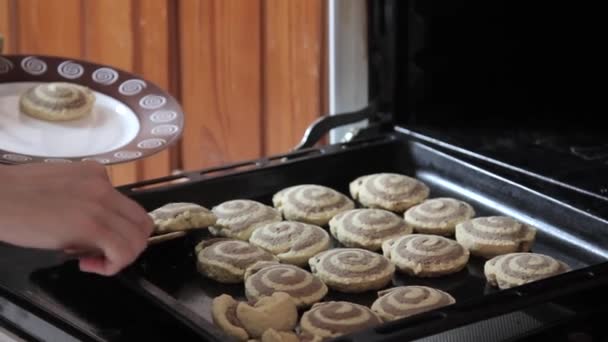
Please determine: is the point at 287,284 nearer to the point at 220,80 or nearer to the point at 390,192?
the point at 390,192

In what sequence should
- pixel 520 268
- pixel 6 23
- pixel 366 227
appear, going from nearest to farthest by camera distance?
1. pixel 520 268
2. pixel 366 227
3. pixel 6 23

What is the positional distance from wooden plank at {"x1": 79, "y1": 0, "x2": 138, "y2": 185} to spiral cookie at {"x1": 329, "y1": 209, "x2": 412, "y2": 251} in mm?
750

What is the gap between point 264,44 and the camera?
2.04m

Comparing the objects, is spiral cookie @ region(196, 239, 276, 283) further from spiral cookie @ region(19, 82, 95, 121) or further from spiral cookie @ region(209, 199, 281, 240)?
spiral cookie @ region(19, 82, 95, 121)

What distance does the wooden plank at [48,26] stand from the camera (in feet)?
6.29

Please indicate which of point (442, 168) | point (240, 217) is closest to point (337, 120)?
point (442, 168)

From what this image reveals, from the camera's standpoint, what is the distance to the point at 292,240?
52.6 inches

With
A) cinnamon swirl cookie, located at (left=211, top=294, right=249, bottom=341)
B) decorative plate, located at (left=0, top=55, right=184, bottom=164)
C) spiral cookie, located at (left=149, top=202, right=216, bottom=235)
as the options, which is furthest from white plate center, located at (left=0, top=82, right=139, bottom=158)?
cinnamon swirl cookie, located at (left=211, top=294, right=249, bottom=341)

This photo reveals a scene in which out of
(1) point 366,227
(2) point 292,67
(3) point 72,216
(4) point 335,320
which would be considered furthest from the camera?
(2) point 292,67

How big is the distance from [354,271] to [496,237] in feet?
0.68

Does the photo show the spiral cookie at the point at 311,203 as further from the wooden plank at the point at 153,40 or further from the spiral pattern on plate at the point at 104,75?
the wooden plank at the point at 153,40

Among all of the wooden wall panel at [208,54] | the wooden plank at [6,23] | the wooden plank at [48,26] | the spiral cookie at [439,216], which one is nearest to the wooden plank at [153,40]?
the wooden wall panel at [208,54]

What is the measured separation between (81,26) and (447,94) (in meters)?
0.71

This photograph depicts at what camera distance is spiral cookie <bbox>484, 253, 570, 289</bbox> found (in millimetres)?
1230
